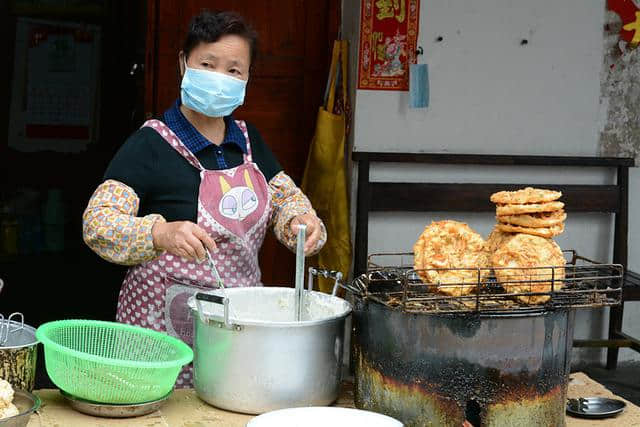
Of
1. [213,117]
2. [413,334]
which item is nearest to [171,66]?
[213,117]

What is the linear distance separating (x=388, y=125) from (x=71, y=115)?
2644 millimetres

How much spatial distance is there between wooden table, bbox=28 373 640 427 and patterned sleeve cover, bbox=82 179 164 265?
1.36ft

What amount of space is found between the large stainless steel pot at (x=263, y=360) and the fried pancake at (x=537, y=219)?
1.70 ft

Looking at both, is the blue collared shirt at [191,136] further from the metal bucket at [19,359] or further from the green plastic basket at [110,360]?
the metal bucket at [19,359]

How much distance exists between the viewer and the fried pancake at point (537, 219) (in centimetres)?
259

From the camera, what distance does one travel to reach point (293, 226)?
314 centimetres

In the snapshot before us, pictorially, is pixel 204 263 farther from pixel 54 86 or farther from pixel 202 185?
pixel 54 86

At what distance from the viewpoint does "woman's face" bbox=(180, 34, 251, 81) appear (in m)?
3.12

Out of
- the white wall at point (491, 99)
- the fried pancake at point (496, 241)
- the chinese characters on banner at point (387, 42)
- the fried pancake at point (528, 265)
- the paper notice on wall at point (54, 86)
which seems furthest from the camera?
the paper notice on wall at point (54, 86)

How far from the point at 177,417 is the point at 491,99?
3.50 m

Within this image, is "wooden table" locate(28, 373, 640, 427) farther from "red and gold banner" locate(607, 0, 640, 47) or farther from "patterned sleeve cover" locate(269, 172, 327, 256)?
"red and gold banner" locate(607, 0, 640, 47)

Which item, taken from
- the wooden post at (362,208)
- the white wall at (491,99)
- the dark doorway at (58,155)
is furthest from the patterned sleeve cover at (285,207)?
the dark doorway at (58,155)

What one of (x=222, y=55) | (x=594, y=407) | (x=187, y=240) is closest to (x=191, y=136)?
(x=222, y=55)

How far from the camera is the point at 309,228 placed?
10.1ft
